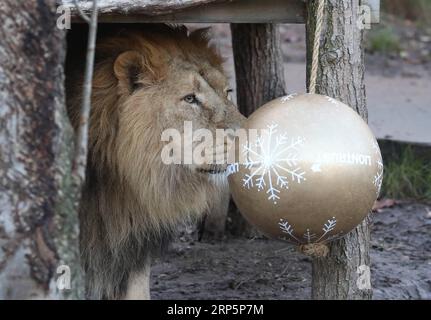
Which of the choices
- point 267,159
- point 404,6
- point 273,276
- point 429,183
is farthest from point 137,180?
point 404,6

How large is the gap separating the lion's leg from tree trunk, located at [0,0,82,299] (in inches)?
53.6

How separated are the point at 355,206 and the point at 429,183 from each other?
10.4 feet

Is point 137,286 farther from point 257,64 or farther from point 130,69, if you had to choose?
point 257,64

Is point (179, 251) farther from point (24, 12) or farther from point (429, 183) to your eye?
point (24, 12)

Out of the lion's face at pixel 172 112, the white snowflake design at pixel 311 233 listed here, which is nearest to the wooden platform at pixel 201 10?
the lion's face at pixel 172 112

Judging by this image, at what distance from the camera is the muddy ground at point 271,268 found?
184 inches

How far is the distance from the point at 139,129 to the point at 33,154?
1.01m

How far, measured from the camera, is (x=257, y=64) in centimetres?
521

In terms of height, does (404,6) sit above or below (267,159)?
above

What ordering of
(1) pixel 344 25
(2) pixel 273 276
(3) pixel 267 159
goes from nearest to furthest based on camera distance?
1. (3) pixel 267 159
2. (1) pixel 344 25
3. (2) pixel 273 276

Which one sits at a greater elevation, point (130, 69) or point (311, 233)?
point (130, 69)

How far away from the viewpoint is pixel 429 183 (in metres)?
A: 6.20

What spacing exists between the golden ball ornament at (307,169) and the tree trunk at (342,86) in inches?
17.1

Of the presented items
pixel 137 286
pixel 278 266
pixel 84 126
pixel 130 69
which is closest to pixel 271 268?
pixel 278 266
